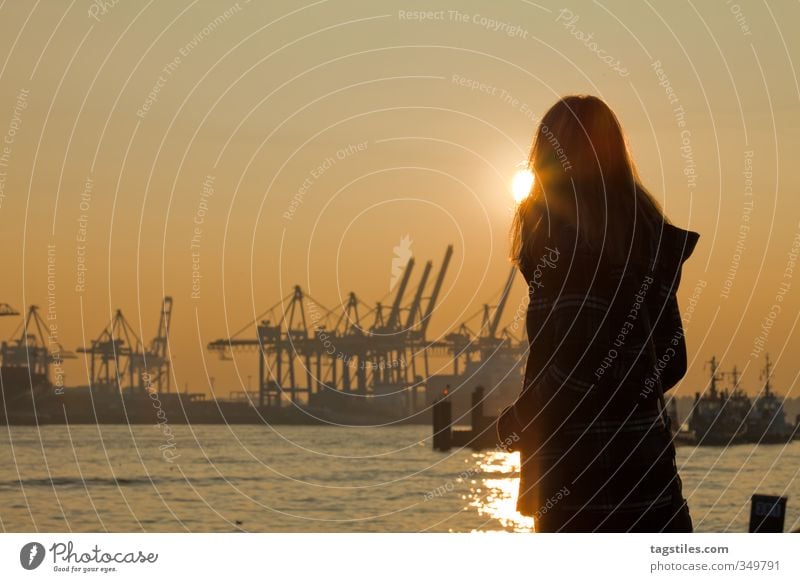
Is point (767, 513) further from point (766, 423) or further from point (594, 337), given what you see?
point (766, 423)

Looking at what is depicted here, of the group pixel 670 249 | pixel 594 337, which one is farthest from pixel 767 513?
pixel 594 337

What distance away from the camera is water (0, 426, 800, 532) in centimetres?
3881

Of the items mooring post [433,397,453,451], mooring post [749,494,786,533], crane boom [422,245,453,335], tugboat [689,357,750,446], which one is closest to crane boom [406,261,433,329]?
crane boom [422,245,453,335]

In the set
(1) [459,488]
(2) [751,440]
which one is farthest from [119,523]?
(2) [751,440]

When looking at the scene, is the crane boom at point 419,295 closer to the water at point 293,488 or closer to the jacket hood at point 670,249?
the water at point 293,488

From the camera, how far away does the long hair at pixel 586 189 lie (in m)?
3.21

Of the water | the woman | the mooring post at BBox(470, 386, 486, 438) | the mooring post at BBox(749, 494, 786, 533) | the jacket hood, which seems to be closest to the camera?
the woman

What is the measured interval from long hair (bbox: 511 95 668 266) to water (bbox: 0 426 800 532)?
46.5 ft

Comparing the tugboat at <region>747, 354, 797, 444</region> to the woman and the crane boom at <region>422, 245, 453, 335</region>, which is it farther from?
the woman
